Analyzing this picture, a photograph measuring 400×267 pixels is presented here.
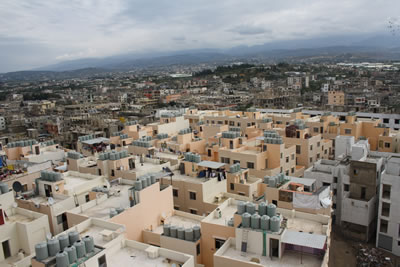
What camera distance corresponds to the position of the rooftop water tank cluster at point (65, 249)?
41.8ft

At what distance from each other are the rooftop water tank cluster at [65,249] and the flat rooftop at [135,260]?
1.71 m

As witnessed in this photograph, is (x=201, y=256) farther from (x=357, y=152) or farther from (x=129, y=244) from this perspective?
(x=357, y=152)

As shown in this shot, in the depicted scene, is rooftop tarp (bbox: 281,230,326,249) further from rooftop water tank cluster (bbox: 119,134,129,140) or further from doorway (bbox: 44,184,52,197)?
rooftop water tank cluster (bbox: 119,134,129,140)

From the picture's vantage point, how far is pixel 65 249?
13.1m

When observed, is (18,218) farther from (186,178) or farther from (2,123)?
(2,123)

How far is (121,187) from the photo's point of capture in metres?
24.9

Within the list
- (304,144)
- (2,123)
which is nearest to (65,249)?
(304,144)

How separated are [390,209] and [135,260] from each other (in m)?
23.4

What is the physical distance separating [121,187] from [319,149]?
2842cm

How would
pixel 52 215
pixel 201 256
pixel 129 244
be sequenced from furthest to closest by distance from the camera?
pixel 52 215
pixel 201 256
pixel 129 244

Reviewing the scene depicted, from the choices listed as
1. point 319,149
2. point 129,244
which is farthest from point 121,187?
point 319,149

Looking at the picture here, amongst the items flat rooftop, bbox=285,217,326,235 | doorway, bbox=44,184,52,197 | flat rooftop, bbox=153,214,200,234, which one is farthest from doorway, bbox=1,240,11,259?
flat rooftop, bbox=285,217,326,235

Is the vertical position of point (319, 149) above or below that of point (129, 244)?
below

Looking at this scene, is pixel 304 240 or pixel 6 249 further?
pixel 6 249
